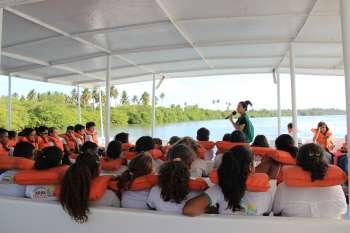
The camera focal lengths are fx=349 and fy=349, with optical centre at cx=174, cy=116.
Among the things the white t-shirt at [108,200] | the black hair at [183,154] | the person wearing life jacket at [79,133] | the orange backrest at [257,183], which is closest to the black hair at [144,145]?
the black hair at [183,154]

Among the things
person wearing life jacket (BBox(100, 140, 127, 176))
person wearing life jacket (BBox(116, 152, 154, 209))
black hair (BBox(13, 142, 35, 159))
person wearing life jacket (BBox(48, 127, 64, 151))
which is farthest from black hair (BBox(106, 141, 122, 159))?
person wearing life jacket (BBox(48, 127, 64, 151))

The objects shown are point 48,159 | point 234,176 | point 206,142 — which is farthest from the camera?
point 206,142

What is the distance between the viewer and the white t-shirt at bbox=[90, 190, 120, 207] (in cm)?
241

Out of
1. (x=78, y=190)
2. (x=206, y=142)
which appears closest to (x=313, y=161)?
(x=78, y=190)

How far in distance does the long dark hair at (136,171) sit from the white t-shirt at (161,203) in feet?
0.56

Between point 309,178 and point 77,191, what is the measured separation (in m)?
1.42

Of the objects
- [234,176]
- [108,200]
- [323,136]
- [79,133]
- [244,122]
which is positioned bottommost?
[108,200]

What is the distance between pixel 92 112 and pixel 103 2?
2159 cm

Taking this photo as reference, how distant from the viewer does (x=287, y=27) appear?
16.2 ft

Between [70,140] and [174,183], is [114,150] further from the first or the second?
[70,140]

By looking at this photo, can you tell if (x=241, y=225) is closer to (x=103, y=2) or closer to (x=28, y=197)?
(x=28, y=197)

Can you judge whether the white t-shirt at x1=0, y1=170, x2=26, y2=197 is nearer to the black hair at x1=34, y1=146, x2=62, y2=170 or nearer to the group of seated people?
the group of seated people

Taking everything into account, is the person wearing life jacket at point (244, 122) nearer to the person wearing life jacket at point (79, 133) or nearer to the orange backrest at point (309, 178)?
the orange backrest at point (309, 178)

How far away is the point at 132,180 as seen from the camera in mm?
2365
